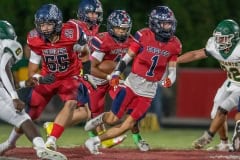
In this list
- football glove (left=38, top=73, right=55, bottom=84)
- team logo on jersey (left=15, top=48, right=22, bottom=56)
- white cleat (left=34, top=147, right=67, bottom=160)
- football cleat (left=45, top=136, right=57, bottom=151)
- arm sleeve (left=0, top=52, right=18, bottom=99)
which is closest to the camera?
white cleat (left=34, top=147, right=67, bottom=160)

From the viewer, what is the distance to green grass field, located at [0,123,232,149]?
10828 mm

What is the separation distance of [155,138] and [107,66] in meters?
2.46

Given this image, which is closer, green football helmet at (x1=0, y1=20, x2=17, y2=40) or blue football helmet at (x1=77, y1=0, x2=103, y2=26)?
green football helmet at (x1=0, y1=20, x2=17, y2=40)

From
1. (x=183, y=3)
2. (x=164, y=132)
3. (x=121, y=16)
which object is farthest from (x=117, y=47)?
(x=183, y=3)

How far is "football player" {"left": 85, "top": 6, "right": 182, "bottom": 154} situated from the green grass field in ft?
3.69

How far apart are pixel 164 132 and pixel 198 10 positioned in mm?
3986

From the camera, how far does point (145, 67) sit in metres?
9.45

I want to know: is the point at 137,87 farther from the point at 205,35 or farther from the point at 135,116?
the point at 205,35

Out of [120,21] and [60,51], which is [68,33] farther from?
[120,21]

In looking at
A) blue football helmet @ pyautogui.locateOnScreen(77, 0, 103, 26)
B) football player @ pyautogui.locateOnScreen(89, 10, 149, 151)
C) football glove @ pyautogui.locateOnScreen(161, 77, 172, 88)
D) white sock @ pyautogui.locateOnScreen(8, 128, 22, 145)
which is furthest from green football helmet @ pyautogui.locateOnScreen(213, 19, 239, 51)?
white sock @ pyautogui.locateOnScreen(8, 128, 22, 145)

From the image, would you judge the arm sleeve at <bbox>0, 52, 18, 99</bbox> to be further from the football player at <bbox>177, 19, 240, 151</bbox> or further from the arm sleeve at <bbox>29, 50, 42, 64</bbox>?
the football player at <bbox>177, 19, 240, 151</bbox>

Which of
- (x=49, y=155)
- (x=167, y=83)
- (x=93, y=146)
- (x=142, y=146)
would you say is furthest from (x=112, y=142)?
(x=49, y=155)

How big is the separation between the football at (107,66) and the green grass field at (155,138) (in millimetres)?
1004

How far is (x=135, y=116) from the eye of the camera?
933cm
